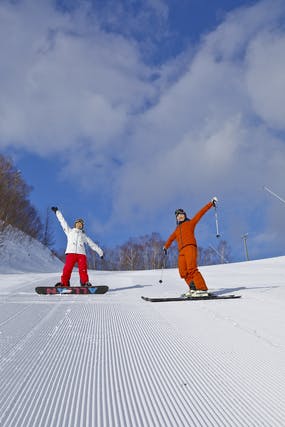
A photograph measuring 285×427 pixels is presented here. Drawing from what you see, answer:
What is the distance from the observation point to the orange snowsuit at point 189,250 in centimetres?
602

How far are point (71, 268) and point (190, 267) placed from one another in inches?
120

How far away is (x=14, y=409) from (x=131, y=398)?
494 mm

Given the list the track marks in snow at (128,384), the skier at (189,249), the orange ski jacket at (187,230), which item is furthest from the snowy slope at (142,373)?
the orange ski jacket at (187,230)

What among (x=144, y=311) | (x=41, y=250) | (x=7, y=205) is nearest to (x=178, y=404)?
(x=144, y=311)

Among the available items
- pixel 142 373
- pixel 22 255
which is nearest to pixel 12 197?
pixel 22 255

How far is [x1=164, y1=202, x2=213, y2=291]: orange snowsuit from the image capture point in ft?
19.7

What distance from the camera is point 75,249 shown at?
8000 millimetres

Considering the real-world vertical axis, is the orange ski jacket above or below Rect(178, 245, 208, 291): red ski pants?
above

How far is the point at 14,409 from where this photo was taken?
1.31 meters

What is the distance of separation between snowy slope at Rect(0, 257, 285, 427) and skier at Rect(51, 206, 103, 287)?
166 inches

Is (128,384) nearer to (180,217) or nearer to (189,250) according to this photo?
(189,250)

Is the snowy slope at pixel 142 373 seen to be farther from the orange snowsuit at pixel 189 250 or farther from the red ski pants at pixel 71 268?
the red ski pants at pixel 71 268

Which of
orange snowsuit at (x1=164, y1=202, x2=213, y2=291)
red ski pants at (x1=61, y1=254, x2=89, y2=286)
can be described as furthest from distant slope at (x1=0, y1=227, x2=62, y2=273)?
orange snowsuit at (x1=164, y1=202, x2=213, y2=291)

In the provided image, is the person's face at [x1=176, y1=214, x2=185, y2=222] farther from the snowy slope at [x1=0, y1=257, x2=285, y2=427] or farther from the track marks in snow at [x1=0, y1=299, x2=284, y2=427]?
the track marks in snow at [x1=0, y1=299, x2=284, y2=427]
